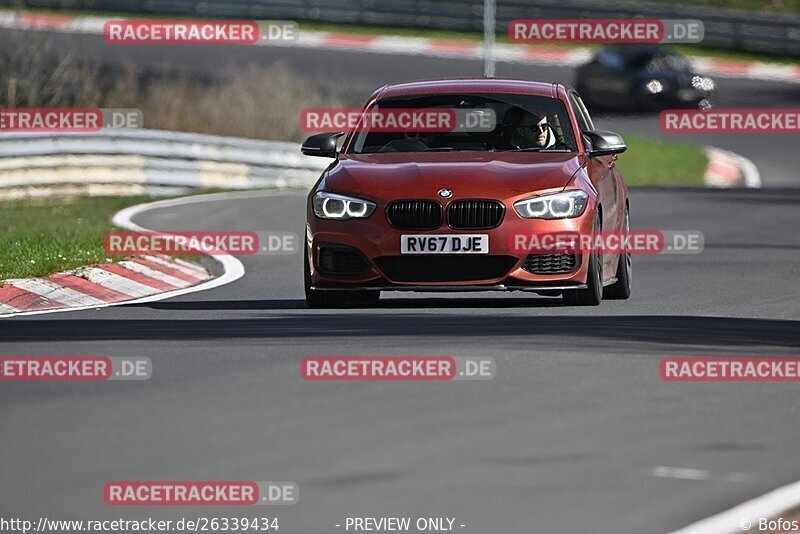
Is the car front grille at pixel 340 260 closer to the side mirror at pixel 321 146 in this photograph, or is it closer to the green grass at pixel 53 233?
the side mirror at pixel 321 146

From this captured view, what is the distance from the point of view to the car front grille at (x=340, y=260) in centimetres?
1227

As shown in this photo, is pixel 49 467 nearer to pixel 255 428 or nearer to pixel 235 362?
pixel 255 428

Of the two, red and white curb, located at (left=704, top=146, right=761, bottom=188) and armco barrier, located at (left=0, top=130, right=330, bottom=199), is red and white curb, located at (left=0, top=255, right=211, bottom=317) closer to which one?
armco barrier, located at (left=0, top=130, right=330, bottom=199)

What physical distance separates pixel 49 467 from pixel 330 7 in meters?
43.6

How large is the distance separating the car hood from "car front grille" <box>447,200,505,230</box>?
5 centimetres

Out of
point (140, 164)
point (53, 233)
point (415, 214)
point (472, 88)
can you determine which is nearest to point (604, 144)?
point (472, 88)

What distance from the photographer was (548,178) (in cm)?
1233

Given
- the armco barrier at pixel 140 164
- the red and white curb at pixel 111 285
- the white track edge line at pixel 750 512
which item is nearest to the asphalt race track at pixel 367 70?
the armco barrier at pixel 140 164

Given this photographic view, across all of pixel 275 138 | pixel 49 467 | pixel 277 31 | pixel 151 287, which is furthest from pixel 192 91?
pixel 49 467

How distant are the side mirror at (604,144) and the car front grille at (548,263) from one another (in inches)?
44.1

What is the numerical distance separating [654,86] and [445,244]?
89.3 ft

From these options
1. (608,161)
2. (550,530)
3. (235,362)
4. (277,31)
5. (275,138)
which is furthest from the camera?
(277,31)

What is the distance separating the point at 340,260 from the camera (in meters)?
12.4

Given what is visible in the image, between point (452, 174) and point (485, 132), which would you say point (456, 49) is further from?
point (452, 174)
